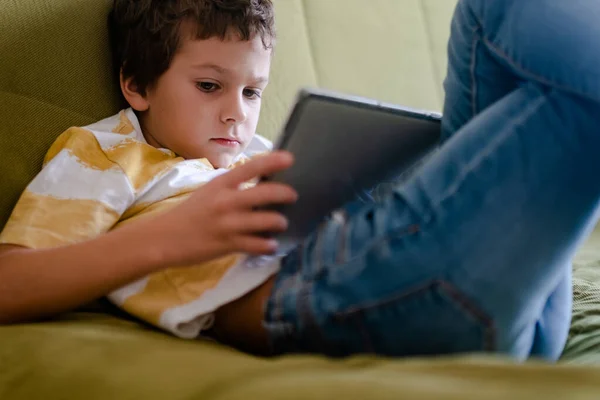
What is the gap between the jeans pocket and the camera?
0.55m

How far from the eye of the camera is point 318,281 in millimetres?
587

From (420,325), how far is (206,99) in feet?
1.56

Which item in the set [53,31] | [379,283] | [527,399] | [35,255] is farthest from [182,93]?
[527,399]

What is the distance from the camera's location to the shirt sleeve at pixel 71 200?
706 mm

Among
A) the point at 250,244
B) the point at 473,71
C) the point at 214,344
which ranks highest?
the point at 473,71

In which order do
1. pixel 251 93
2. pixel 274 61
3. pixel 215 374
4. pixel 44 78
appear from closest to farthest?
pixel 215 374
pixel 44 78
pixel 251 93
pixel 274 61

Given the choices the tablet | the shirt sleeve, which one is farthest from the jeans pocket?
the shirt sleeve

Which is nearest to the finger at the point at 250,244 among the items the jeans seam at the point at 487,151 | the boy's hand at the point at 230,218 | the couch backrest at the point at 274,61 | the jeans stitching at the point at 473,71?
the boy's hand at the point at 230,218

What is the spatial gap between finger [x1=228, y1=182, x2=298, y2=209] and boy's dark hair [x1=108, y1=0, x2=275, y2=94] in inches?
15.8

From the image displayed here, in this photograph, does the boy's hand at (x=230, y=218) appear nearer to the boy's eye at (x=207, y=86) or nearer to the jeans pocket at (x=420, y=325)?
the jeans pocket at (x=420, y=325)

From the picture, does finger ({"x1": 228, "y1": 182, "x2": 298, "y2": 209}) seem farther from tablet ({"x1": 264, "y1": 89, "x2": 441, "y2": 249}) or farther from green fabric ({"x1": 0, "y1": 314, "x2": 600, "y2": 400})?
green fabric ({"x1": 0, "y1": 314, "x2": 600, "y2": 400})

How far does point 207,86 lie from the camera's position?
917mm

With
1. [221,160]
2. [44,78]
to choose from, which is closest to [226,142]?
[221,160]

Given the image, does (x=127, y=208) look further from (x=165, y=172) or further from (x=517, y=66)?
(x=517, y=66)
